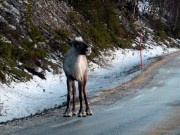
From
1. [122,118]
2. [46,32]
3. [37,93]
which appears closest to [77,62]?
[122,118]

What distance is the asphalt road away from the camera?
927cm

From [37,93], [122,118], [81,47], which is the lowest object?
[122,118]

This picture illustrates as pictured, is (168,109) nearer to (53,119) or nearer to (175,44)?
(53,119)

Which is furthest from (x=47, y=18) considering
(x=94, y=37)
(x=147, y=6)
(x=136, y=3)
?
(x=147, y=6)

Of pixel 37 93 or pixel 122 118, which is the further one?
pixel 37 93

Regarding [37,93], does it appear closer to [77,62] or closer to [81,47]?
[77,62]

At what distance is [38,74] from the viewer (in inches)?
754

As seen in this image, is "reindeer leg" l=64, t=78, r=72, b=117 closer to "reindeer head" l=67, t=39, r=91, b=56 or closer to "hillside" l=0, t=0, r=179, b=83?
"reindeer head" l=67, t=39, r=91, b=56

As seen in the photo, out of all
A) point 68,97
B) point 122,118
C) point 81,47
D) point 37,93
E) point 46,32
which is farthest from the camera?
point 46,32

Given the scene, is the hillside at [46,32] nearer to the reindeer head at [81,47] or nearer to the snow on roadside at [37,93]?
the snow on roadside at [37,93]

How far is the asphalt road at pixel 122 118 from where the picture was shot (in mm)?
9273

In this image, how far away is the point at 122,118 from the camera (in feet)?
35.3

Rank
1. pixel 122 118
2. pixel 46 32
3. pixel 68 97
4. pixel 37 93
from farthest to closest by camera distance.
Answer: pixel 46 32 → pixel 37 93 → pixel 68 97 → pixel 122 118

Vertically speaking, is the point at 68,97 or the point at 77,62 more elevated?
the point at 77,62
